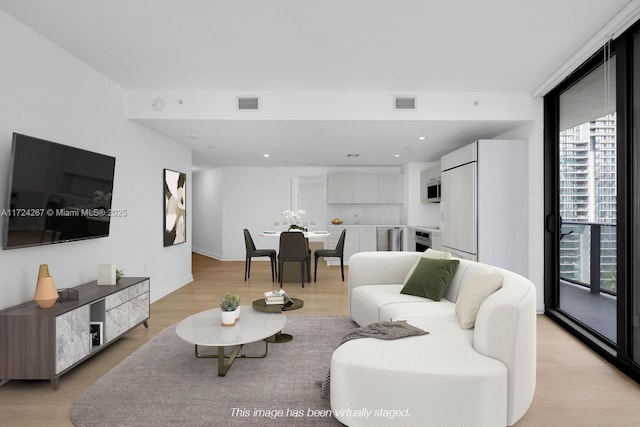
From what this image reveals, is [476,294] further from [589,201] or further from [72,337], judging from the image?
[72,337]

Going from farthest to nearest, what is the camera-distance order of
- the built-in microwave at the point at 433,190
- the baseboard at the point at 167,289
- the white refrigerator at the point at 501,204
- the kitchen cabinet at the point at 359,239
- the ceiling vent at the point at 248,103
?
the kitchen cabinet at the point at 359,239 → the built-in microwave at the point at 433,190 → the baseboard at the point at 167,289 → the white refrigerator at the point at 501,204 → the ceiling vent at the point at 248,103

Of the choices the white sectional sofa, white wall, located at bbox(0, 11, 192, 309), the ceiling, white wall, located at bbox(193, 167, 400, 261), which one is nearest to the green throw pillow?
the white sectional sofa

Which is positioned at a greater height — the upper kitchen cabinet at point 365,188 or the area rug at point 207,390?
the upper kitchen cabinet at point 365,188

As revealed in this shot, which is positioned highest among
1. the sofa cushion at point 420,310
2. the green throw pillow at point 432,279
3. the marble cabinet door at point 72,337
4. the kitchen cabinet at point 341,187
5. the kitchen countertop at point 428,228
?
the kitchen cabinet at point 341,187

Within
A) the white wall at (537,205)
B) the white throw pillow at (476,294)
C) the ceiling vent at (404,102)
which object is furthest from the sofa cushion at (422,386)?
the ceiling vent at (404,102)

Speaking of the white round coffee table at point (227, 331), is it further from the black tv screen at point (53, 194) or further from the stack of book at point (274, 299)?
the black tv screen at point (53, 194)

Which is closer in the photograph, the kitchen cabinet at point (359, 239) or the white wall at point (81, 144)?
the white wall at point (81, 144)

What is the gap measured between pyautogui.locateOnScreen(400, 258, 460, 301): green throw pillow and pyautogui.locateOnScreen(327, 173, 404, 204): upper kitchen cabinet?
5.54 m

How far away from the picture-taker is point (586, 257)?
436 centimetres

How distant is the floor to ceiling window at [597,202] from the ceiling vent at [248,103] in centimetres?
337

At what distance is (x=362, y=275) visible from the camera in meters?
4.17

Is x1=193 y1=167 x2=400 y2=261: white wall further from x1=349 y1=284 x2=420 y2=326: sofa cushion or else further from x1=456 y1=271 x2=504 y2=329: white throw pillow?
x1=456 y1=271 x2=504 y2=329: white throw pillow

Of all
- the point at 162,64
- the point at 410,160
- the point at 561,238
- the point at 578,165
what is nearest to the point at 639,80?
the point at 578,165

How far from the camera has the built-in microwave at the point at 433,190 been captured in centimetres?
703
